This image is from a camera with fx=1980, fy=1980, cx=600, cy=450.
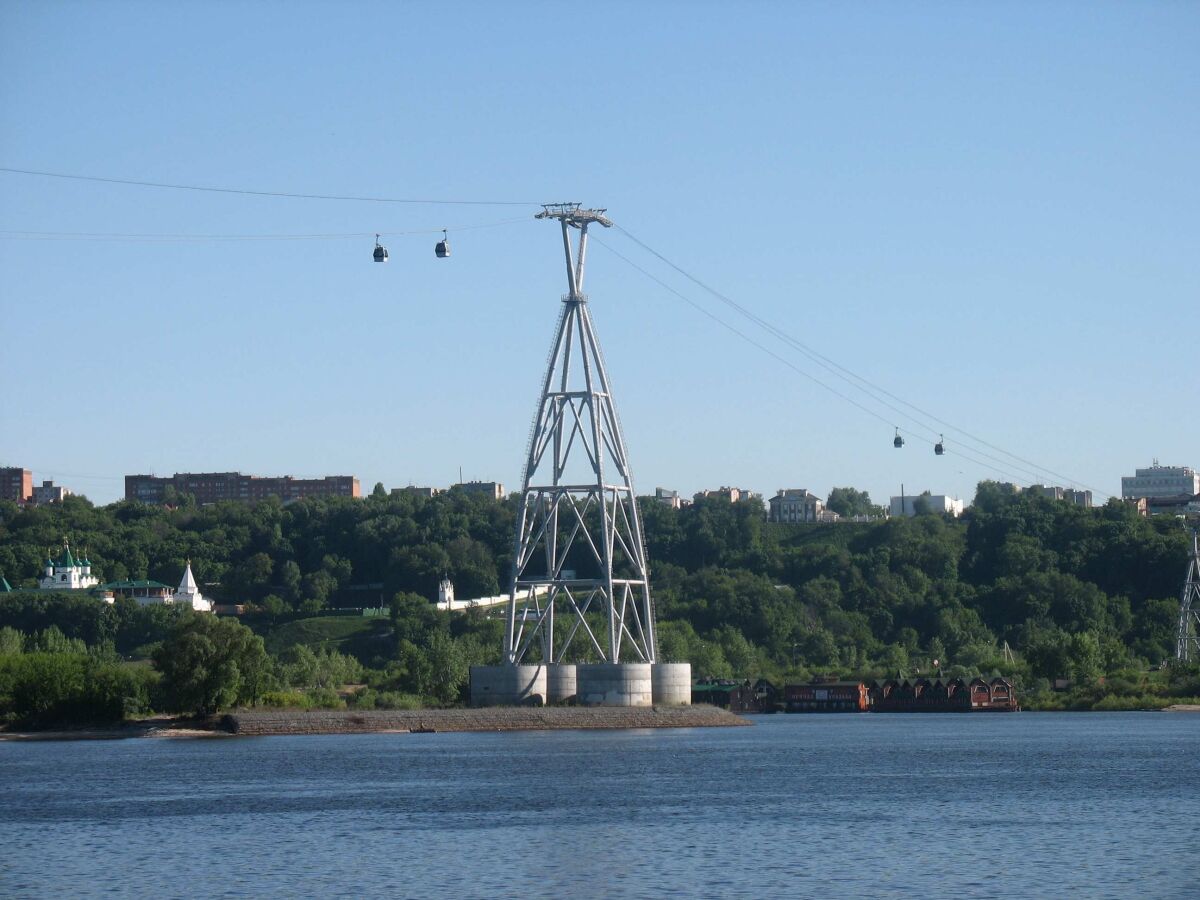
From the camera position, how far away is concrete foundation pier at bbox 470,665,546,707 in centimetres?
9406

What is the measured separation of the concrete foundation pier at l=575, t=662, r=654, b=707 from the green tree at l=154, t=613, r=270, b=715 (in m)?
15.3

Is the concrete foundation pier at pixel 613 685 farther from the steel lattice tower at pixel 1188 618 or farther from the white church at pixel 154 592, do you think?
the white church at pixel 154 592

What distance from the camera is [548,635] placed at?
9706cm

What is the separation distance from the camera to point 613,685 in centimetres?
9338

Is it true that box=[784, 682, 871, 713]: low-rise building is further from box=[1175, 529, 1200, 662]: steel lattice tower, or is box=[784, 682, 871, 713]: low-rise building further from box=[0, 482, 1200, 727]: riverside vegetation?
box=[1175, 529, 1200, 662]: steel lattice tower

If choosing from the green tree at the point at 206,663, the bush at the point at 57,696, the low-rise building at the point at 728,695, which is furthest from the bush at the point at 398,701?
the low-rise building at the point at 728,695

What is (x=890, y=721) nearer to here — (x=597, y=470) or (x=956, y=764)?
(x=597, y=470)

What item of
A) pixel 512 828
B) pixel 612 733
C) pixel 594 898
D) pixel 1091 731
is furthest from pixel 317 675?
pixel 594 898

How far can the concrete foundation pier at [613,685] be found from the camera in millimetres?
93375

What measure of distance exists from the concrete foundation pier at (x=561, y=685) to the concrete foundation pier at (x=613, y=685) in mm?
340

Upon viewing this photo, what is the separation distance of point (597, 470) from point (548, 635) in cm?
881

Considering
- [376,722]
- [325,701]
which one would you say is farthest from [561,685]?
[325,701]

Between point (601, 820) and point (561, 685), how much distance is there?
1735 inches

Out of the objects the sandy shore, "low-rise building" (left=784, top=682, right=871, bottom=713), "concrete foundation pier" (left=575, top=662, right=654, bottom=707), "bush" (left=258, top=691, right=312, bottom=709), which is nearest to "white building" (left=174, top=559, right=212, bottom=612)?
"low-rise building" (left=784, top=682, right=871, bottom=713)
